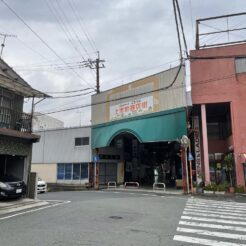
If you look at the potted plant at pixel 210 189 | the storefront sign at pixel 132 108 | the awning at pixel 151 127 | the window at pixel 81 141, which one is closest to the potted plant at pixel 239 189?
the potted plant at pixel 210 189

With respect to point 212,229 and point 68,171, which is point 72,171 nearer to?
point 68,171

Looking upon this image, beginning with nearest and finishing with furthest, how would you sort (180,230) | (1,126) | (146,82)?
(180,230) → (1,126) → (146,82)

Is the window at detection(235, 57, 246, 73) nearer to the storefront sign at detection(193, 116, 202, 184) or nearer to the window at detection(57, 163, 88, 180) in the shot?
the storefront sign at detection(193, 116, 202, 184)

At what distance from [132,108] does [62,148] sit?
33.6 ft

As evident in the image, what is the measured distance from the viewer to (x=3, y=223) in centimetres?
1044

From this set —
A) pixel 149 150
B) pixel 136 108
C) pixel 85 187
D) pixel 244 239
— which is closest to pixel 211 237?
pixel 244 239

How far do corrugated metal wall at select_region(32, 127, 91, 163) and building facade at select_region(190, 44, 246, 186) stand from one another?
12127mm

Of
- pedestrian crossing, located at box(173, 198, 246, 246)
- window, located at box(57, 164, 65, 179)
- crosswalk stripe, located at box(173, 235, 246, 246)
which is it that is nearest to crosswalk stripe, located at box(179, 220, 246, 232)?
pedestrian crossing, located at box(173, 198, 246, 246)

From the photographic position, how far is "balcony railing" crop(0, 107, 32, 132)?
693 inches

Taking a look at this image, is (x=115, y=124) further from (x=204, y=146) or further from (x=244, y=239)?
(x=244, y=239)

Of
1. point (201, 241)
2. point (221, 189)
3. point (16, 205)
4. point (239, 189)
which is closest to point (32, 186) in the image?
point (16, 205)

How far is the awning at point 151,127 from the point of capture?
25203 mm

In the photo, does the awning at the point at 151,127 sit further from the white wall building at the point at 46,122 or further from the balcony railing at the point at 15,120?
the white wall building at the point at 46,122

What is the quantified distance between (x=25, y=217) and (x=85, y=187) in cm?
2065
